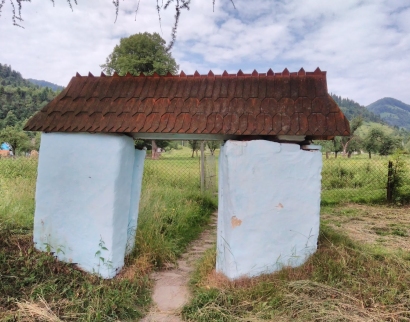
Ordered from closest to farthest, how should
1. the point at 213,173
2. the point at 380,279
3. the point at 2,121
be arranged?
1. the point at 380,279
2. the point at 213,173
3. the point at 2,121

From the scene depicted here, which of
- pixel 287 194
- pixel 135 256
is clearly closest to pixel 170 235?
pixel 135 256

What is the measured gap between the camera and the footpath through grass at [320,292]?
291 centimetres

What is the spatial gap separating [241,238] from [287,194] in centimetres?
73

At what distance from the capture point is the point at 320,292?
10.4 feet

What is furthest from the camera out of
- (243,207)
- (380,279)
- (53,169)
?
(53,169)

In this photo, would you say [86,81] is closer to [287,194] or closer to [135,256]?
[135,256]

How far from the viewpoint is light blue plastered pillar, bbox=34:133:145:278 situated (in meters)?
3.92

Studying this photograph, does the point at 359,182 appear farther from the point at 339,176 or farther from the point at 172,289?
the point at 172,289

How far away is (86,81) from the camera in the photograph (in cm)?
439

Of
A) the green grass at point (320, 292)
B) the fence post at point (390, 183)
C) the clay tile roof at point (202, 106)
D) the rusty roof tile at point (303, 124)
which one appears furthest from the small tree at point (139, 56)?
the green grass at point (320, 292)

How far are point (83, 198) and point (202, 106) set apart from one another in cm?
187

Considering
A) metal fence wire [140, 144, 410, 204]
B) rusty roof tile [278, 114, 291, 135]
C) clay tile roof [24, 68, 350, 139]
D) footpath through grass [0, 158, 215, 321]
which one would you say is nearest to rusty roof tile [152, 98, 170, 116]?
clay tile roof [24, 68, 350, 139]

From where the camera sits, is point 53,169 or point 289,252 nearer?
point 289,252

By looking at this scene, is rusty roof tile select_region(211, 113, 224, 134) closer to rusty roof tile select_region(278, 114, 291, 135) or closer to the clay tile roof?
the clay tile roof
